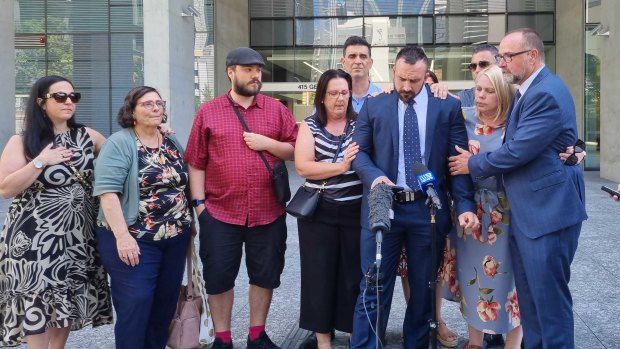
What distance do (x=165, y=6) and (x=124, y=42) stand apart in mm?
6135

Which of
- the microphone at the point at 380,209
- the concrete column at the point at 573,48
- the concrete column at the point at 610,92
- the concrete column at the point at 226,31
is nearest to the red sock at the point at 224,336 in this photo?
the microphone at the point at 380,209

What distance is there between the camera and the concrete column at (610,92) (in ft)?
62.6

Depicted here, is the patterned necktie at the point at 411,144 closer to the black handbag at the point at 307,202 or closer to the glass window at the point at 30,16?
the black handbag at the point at 307,202

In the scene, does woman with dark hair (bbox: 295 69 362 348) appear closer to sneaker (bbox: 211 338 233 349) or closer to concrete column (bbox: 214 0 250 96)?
sneaker (bbox: 211 338 233 349)

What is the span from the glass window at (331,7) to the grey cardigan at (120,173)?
2279 cm

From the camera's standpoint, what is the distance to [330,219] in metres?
4.80

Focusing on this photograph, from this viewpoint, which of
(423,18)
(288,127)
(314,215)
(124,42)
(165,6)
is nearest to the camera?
(314,215)

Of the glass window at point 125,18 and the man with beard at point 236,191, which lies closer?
the man with beard at point 236,191

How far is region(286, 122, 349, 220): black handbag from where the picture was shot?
4.74 m

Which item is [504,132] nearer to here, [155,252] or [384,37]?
[155,252]

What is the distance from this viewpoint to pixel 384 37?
1030 inches

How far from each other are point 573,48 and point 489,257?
20.9 meters

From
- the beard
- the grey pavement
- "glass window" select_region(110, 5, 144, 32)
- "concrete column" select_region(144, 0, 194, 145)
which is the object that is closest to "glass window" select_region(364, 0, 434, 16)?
"glass window" select_region(110, 5, 144, 32)

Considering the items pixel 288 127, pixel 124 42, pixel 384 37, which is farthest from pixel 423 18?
pixel 288 127
